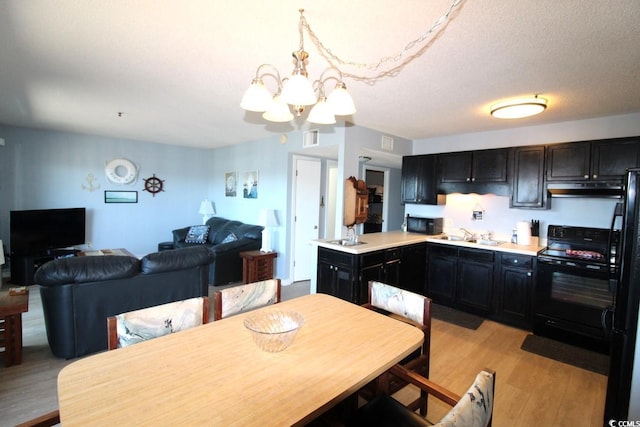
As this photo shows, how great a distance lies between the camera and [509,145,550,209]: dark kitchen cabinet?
353 centimetres

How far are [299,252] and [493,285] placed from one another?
9.44ft

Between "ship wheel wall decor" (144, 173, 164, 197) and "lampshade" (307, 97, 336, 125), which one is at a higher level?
"lampshade" (307, 97, 336, 125)

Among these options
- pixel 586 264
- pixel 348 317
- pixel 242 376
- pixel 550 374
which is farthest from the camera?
pixel 586 264

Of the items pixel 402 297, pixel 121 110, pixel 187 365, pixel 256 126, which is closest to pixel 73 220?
pixel 121 110

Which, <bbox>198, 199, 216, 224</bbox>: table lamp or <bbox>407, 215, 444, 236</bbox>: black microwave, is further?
<bbox>198, 199, 216, 224</bbox>: table lamp

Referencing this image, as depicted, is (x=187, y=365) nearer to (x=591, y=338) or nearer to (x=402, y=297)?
(x=402, y=297)

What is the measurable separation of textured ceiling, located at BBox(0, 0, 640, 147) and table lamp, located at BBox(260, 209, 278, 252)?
1.82 metres

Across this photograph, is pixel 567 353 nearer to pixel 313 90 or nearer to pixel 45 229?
pixel 313 90

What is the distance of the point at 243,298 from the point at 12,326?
6.86 feet

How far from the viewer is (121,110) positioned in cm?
363

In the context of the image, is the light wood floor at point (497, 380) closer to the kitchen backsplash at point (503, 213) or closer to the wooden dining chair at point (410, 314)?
the wooden dining chair at point (410, 314)

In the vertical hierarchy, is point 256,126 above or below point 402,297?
above

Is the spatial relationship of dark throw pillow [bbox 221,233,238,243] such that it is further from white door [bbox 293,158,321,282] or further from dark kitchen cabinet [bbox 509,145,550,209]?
dark kitchen cabinet [bbox 509,145,550,209]

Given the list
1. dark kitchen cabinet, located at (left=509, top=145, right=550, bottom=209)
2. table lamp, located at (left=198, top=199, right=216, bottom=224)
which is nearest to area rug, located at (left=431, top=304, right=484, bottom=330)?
dark kitchen cabinet, located at (left=509, top=145, right=550, bottom=209)
